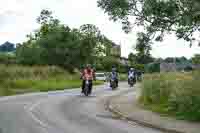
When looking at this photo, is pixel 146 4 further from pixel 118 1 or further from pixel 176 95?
pixel 176 95

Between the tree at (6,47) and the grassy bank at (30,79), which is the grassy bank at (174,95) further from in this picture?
the tree at (6,47)

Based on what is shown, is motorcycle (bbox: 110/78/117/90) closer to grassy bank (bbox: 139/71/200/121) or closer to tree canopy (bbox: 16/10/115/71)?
grassy bank (bbox: 139/71/200/121)

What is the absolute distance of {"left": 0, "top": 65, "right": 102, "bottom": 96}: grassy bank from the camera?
39.0m

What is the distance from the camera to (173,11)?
17.3 meters

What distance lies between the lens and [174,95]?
18.6m

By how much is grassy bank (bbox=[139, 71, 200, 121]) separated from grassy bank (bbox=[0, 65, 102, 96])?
43.1 ft

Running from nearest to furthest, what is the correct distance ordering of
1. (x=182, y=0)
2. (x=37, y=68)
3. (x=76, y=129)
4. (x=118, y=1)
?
(x=76, y=129) < (x=182, y=0) < (x=118, y=1) < (x=37, y=68)


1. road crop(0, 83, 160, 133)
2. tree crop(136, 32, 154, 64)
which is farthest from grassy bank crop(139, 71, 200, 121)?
road crop(0, 83, 160, 133)

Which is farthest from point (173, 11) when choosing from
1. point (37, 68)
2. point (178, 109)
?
point (37, 68)

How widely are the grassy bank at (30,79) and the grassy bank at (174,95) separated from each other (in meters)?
13.1

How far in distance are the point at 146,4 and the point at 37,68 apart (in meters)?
36.3

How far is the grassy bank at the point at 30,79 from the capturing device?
1534 inches

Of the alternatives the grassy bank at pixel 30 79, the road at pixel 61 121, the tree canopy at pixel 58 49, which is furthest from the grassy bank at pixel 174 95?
the tree canopy at pixel 58 49

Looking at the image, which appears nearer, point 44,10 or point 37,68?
point 37,68
